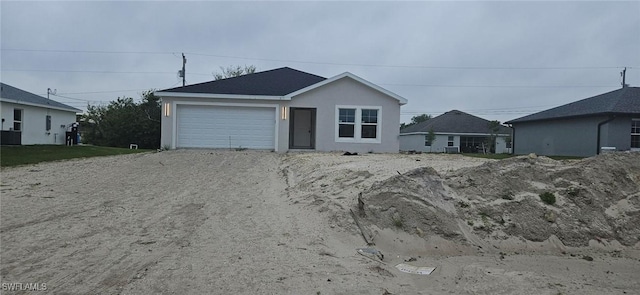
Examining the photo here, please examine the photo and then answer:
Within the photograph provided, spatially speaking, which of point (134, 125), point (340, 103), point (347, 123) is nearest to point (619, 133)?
point (347, 123)

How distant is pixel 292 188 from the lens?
10023 millimetres

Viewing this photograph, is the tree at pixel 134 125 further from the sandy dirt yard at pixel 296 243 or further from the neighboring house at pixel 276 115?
the sandy dirt yard at pixel 296 243

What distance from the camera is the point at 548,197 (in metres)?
7.44

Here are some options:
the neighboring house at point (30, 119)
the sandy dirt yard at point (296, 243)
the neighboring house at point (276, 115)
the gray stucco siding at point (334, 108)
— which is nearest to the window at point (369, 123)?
the neighboring house at point (276, 115)

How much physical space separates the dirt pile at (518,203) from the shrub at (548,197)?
0.04m

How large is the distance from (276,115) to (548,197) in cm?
1362

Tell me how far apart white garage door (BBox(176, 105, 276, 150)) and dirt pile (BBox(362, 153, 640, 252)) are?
12.5m

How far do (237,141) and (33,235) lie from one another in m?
13.2

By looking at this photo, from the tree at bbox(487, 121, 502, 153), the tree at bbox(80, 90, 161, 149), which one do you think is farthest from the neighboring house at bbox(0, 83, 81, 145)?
the tree at bbox(487, 121, 502, 153)

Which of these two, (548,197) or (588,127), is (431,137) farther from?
(548,197)

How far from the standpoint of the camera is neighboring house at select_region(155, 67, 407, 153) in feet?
63.3

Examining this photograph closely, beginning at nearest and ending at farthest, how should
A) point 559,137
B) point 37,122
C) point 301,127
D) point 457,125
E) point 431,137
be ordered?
point 301,127 → point 559,137 → point 37,122 → point 431,137 → point 457,125

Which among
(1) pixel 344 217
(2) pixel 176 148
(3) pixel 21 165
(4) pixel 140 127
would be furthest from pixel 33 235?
(4) pixel 140 127

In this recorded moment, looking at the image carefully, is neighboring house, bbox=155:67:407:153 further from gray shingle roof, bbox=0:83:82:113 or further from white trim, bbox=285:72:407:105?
gray shingle roof, bbox=0:83:82:113
